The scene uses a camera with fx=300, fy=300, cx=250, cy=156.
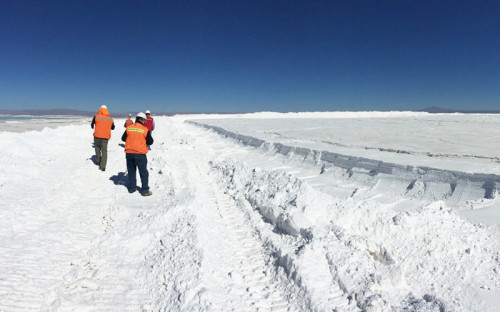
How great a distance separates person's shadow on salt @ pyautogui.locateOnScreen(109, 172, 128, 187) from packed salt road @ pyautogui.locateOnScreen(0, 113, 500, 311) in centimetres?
49

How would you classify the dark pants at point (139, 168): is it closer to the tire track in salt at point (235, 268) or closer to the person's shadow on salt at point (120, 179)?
the person's shadow on salt at point (120, 179)

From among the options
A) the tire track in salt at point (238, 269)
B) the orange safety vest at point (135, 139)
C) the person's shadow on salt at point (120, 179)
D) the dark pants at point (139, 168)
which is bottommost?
the tire track in salt at point (238, 269)

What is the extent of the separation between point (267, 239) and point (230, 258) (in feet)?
2.13

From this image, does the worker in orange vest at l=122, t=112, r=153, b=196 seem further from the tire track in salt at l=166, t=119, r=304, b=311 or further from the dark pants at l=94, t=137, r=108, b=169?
the dark pants at l=94, t=137, r=108, b=169

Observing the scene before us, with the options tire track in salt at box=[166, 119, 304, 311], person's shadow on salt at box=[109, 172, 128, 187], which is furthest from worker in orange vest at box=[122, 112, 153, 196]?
tire track in salt at box=[166, 119, 304, 311]

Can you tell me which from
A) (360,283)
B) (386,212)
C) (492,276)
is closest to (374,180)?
(386,212)

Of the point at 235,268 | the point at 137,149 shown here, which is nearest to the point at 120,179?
the point at 137,149

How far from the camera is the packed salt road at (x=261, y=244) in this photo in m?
2.99

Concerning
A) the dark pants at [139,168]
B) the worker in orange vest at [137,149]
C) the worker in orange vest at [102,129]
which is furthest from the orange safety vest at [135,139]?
the worker in orange vest at [102,129]

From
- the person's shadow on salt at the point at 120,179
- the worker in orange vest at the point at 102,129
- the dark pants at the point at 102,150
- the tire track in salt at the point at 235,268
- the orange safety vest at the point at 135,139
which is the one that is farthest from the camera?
the worker in orange vest at the point at 102,129

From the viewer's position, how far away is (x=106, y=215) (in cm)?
510

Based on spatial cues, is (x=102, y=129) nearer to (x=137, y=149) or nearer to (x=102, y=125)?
(x=102, y=125)

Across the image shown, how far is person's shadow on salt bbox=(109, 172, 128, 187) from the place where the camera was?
7.33 metres

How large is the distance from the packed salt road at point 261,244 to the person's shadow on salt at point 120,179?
0.49 m
